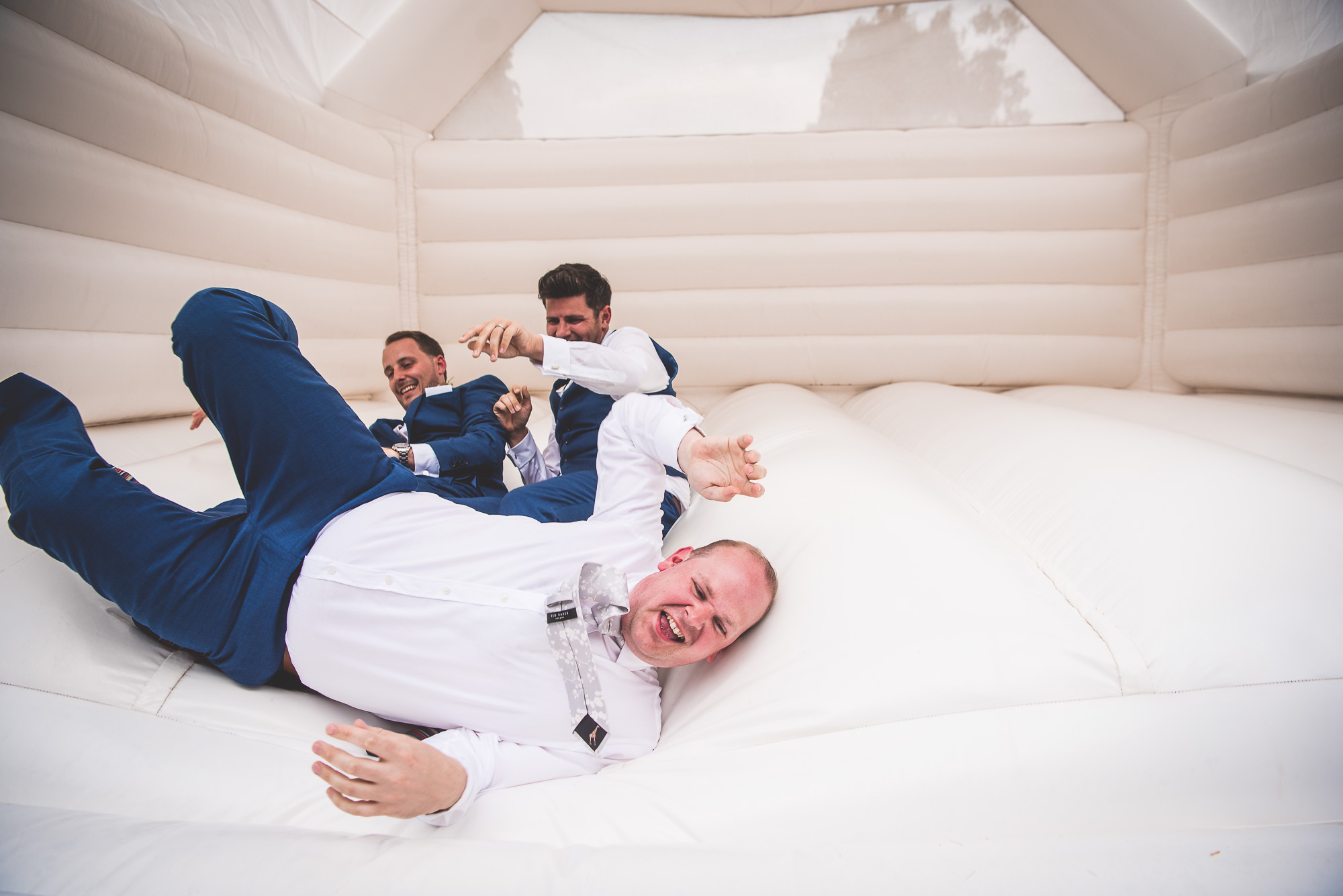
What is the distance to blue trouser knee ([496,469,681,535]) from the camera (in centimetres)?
126

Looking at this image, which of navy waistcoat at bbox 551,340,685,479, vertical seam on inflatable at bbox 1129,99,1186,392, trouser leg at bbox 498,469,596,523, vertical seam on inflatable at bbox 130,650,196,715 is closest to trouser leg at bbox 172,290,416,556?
vertical seam on inflatable at bbox 130,650,196,715

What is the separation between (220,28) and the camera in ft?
5.80

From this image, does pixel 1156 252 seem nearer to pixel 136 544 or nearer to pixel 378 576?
pixel 378 576

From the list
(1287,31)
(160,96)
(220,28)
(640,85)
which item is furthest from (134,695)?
(1287,31)

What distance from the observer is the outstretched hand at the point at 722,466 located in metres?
0.90

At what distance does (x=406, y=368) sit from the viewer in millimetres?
1716

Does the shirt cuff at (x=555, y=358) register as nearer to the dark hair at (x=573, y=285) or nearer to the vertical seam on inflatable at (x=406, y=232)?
the dark hair at (x=573, y=285)

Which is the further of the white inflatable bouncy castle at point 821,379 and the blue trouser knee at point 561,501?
the blue trouser knee at point 561,501

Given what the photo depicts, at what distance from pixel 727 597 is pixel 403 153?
2.16 meters

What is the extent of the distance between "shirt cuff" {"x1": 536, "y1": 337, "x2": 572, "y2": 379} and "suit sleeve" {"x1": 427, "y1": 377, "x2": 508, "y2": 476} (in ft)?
1.02

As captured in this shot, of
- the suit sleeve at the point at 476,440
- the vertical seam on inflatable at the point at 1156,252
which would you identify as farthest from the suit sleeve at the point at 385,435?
the vertical seam on inflatable at the point at 1156,252

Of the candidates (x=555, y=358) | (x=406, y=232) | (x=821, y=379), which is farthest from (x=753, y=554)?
(x=406, y=232)

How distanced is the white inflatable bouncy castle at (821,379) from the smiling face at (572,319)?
474mm

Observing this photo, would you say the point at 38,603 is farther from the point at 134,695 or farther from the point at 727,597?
the point at 727,597
